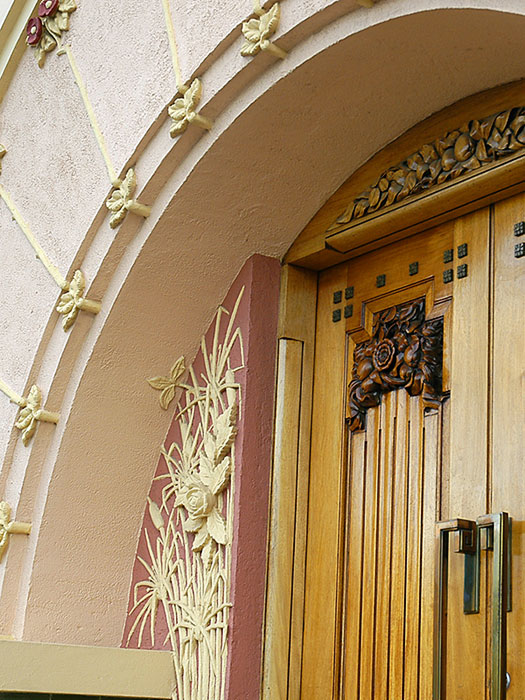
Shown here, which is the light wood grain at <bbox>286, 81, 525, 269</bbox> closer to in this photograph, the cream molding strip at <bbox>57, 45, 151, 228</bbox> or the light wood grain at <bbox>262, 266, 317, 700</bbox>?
the light wood grain at <bbox>262, 266, 317, 700</bbox>

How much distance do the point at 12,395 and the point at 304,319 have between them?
2.42 feet

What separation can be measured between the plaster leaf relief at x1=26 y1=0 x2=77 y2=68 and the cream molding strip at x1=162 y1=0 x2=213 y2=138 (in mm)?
476

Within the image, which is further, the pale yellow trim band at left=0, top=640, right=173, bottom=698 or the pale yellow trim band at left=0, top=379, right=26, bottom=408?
the pale yellow trim band at left=0, top=379, right=26, bottom=408

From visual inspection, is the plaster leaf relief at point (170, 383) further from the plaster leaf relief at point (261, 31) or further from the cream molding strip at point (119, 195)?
the plaster leaf relief at point (261, 31)

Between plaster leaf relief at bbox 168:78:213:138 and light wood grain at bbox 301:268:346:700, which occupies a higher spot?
plaster leaf relief at bbox 168:78:213:138

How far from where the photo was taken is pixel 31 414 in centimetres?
263

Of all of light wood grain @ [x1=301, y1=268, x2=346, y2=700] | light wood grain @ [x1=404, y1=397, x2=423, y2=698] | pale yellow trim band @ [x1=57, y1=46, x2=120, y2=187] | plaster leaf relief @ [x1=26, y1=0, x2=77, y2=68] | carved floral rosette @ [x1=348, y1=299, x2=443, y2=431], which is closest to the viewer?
light wood grain @ [x1=404, y1=397, x2=423, y2=698]

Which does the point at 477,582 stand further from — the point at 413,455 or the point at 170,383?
the point at 170,383

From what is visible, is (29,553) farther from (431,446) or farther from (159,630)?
(431,446)

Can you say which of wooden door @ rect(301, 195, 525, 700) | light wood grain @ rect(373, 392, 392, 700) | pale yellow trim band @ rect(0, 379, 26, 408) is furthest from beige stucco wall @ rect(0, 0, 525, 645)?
light wood grain @ rect(373, 392, 392, 700)

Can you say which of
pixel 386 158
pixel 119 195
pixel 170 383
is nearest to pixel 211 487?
pixel 170 383

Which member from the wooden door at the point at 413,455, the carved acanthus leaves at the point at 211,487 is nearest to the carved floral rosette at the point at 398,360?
the wooden door at the point at 413,455

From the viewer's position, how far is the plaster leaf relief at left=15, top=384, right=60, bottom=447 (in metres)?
2.61

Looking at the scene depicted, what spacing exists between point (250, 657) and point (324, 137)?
1062 millimetres
